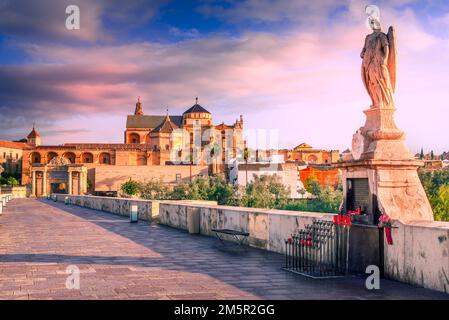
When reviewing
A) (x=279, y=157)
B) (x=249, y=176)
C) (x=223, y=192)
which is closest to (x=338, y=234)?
(x=223, y=192)

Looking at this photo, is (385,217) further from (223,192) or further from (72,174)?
(72,174)

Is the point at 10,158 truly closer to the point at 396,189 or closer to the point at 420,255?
the point at 396,189

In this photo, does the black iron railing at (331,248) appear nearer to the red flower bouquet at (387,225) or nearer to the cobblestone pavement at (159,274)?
the cobblestone pavement at (159,274)

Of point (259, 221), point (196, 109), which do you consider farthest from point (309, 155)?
point (259, 221)

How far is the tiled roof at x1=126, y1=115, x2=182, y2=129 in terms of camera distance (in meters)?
126

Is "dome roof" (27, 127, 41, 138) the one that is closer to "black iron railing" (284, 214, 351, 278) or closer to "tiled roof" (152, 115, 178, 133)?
"tiled roof" (152, 115, 178, 133)

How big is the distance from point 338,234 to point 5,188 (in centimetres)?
8026

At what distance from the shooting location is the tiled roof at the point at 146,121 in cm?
12625

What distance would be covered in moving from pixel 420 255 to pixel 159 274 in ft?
12.3

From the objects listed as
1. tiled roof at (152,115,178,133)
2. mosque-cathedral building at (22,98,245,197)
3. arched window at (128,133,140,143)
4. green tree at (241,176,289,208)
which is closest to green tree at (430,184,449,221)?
green tree at (241,176,289,208)

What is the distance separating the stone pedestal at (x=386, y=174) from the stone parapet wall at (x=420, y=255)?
618 millimetres

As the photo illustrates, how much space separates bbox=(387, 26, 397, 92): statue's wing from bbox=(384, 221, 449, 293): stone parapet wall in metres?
2.65

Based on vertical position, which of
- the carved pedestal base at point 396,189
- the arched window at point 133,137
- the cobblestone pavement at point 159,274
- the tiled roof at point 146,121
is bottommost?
the cobblestone pavement at point 159,274

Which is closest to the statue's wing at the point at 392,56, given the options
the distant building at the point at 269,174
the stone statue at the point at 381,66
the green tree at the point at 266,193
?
the stone statue at the point at 381,66
